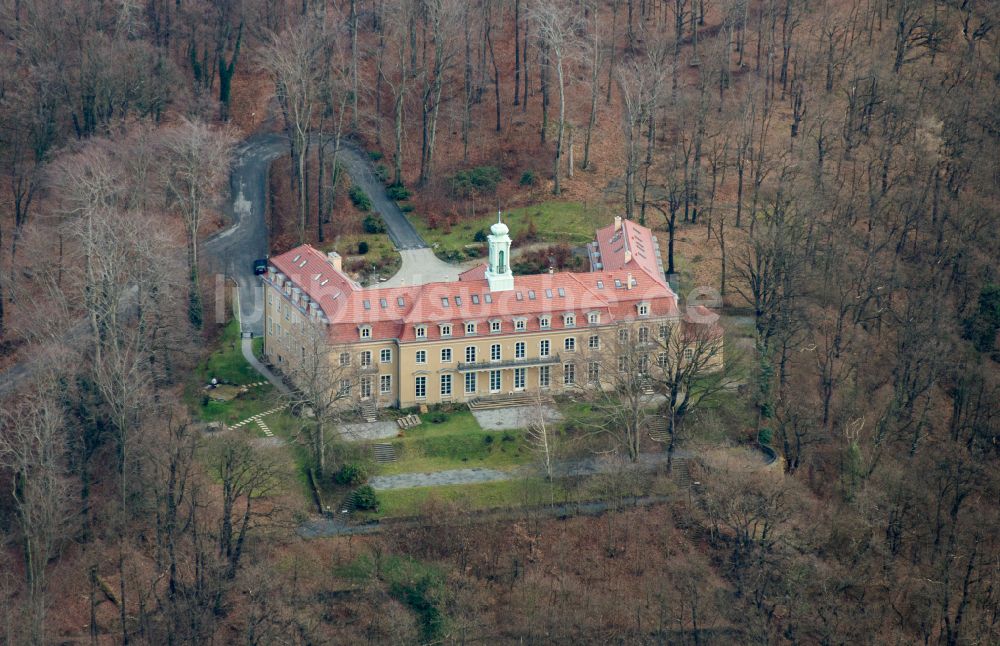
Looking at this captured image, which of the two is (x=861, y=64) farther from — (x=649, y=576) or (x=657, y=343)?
(x=649, y=576)

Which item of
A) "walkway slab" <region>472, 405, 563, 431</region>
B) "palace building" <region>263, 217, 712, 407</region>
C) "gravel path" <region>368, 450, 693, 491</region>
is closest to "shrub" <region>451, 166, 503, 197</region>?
"palace building" <region>263, 217, 712, 407</region>

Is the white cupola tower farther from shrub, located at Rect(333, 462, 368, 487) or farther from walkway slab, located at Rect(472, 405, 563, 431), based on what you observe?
shrub, located at Rect(333, 462, 368, 487)

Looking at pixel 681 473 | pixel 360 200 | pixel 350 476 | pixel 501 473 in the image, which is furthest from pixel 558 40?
pixel 350 476

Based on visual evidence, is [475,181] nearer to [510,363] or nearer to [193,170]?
[193,170]

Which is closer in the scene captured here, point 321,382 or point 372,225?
point 321,382

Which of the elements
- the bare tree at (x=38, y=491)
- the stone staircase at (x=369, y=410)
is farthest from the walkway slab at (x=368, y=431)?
the bare tree at (x=38, y=491)
